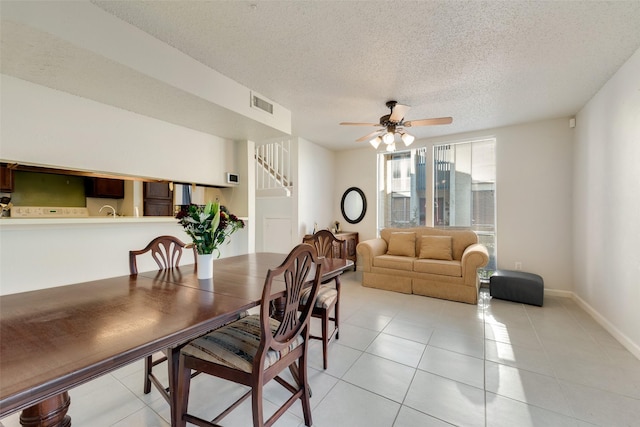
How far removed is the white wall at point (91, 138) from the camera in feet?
6.79

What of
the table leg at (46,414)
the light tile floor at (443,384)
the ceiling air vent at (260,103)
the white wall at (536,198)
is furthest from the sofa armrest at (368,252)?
the table leg at (46,414)

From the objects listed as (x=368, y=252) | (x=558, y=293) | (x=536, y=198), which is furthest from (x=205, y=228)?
(x=558, y=293)

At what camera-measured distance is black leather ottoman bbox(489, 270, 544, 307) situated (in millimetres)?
3312

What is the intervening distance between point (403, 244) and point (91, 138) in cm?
418

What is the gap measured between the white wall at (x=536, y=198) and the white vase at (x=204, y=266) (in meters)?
4.32

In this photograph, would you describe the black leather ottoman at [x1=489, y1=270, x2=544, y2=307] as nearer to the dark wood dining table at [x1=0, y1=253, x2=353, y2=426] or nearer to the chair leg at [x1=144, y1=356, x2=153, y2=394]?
the dark wood dining table at [x1=0, y1=253, x2=353, y2=426]

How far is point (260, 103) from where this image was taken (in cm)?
298

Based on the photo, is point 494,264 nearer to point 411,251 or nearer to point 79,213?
point 411,251

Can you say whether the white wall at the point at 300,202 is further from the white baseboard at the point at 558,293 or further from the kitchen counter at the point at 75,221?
the white baseboard at the point at 558,293

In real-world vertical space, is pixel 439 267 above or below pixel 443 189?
below

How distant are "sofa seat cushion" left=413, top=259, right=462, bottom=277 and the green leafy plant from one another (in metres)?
2.96

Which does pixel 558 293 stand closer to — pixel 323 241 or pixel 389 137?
pixel 389 137

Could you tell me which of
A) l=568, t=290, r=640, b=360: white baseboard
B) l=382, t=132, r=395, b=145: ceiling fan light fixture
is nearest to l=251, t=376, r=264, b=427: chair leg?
l=382, t=132, r=395, b=145: ceiling fan light fixture

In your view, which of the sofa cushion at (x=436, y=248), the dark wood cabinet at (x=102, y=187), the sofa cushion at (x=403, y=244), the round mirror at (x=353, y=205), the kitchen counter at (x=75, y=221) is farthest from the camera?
the round mirror at (x=353, y=205)
